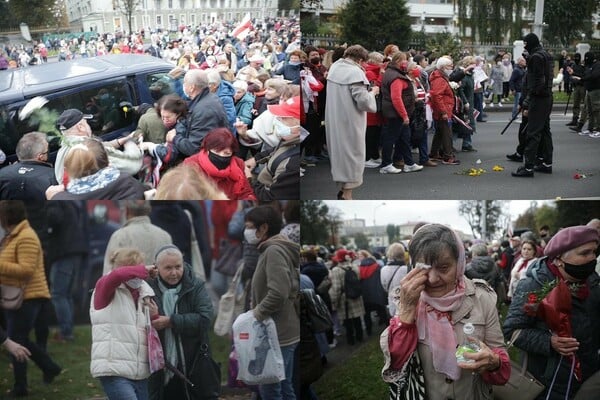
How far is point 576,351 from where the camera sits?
12.1ft

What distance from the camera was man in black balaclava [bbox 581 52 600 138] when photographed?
4.14 meters

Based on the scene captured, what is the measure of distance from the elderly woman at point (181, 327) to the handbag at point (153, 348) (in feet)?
0.11

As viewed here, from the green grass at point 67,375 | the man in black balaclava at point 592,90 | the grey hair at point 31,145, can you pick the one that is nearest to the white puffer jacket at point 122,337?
the green grass at point 67,375

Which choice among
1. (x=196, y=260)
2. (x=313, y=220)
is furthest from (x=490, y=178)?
(x=196, y=260)

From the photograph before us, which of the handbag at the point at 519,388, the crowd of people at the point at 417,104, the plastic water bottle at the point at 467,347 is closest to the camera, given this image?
the plastic water bottle at the point at 467,347

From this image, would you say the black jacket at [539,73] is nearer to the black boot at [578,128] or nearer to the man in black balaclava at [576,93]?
the man in black balaclava at [576,93]

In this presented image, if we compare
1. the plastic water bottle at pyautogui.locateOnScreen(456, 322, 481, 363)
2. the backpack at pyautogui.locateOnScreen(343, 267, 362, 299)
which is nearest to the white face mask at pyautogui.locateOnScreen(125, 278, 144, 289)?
the backpack at pyautogui.locateOnScreen(343, 267, 362, 299)

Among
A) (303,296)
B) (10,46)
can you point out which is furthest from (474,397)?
(10,46)

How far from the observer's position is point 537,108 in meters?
4.14

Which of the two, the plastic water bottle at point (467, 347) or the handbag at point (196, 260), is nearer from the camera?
the plastic water bottle at point (467, 347)

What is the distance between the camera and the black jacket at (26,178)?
373 centimetres

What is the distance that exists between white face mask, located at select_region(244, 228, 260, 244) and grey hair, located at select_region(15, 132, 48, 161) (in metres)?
1.15

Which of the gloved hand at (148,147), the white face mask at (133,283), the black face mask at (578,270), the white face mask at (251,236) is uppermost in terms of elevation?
the gloved hand at (148,147)

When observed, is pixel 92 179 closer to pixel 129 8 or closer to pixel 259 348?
pixel 129 8
